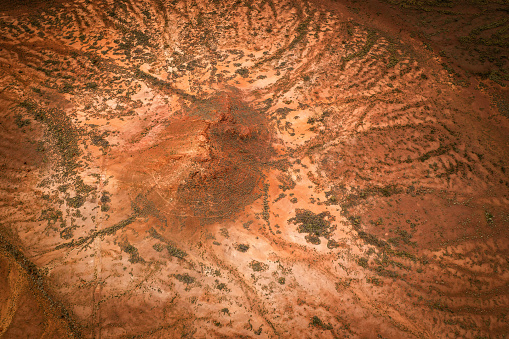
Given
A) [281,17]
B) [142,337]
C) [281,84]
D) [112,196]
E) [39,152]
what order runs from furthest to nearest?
[281,17], [281,84], [39,152], [112,196], [142,337]

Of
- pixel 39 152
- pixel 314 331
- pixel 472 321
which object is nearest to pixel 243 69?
pixel 39 152

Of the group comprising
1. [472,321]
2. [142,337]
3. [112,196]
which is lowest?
[142,337]

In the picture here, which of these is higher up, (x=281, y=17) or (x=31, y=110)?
(x=281, y=17)

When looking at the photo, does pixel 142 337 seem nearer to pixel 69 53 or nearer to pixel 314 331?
pixel 314 331

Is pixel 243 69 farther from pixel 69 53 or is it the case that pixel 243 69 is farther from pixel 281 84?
pixel 69 53

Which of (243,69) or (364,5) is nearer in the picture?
(243,69)

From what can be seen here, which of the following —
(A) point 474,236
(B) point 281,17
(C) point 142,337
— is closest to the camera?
(C) point 142,337

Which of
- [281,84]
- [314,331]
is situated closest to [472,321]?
[314,331]
